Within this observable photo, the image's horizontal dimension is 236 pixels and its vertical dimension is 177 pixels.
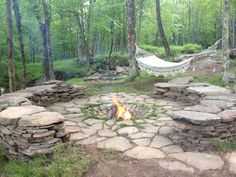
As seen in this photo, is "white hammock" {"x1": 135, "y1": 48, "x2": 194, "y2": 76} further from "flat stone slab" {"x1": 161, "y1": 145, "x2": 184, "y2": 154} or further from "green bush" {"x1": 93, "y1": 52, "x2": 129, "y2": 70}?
"green bush" {"x1": 93, "y1": 52, "x2": 129, "y2": 70}

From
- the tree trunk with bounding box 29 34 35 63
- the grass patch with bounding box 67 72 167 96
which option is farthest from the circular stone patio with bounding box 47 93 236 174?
the tree trunk with bounding box 29 34 35 63

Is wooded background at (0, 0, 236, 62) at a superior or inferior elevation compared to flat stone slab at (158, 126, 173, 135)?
superior

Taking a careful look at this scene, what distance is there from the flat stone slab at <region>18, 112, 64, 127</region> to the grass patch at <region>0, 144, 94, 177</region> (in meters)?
0.30

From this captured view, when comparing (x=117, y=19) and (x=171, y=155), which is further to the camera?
(x=117, y=19)

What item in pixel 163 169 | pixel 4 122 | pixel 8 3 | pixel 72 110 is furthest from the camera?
pixel 8 3

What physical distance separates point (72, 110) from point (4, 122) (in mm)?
1565

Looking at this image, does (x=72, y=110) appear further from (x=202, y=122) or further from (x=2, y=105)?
(x=202, y=122)

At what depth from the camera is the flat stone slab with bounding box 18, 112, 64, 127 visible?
3078mm

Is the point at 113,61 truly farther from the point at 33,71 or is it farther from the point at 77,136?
the point at 77,136

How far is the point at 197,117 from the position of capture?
123 inches

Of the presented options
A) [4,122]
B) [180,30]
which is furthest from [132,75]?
[180,30]

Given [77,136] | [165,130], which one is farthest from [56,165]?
[165,130]

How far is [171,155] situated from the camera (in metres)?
2.91

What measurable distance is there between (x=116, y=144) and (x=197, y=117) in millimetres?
971
